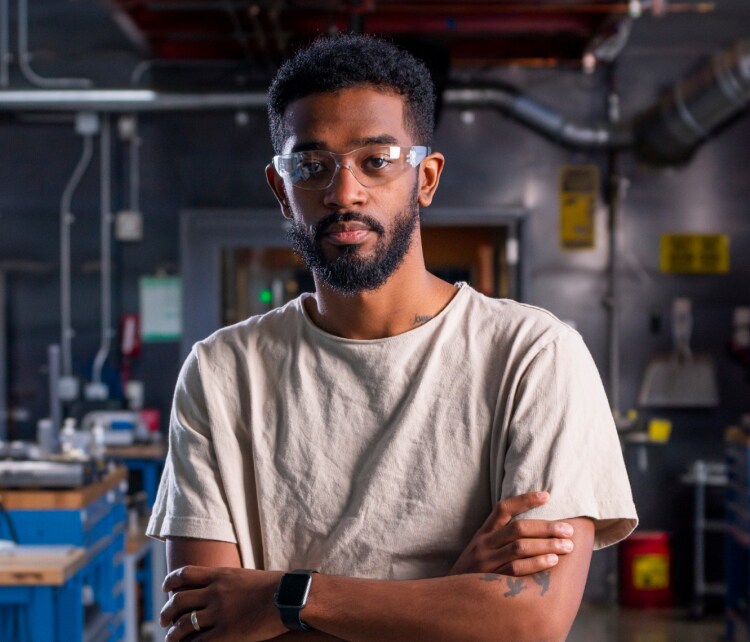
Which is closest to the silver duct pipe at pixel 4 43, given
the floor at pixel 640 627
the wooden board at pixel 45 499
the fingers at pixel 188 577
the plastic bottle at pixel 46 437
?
the plastic bottle at pixel 46 437

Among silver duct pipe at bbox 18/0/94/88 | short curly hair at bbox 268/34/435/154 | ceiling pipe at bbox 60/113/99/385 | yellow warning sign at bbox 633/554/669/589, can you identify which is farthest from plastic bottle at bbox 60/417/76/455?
Answer: yellow warning sign at bbox 633/554/669/589

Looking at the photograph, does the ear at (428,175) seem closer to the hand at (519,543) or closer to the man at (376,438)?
the man at (376,438)

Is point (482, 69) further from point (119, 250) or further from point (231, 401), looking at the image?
point (231, 401)

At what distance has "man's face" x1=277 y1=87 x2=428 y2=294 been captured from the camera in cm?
143

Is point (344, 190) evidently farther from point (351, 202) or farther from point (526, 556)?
point (526, 556)

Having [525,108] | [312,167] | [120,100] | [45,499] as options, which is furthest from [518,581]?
[120,100]

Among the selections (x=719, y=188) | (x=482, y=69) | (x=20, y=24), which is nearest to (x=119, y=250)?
(x=20, y=24)

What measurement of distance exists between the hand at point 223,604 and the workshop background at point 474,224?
4.26 m

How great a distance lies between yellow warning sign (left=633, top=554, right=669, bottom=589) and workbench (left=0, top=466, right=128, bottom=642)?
9.62 feet

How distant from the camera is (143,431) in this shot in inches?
210

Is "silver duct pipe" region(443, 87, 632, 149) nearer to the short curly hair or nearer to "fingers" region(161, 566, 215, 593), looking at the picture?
the short curly hair

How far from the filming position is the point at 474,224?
5.75m

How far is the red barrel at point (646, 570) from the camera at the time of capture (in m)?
5.51

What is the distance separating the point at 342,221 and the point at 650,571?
15.1 ft
